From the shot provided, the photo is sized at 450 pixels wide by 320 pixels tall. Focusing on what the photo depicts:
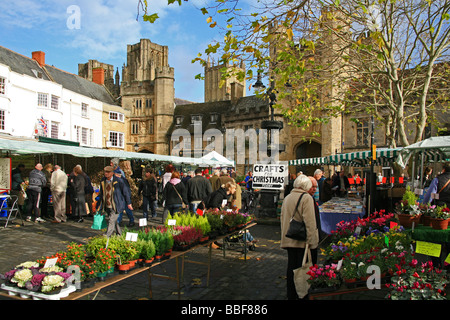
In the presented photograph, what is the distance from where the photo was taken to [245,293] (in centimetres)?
502

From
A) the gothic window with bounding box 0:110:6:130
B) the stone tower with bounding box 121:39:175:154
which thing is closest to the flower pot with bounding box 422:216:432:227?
the gothic window with bounding box 0:110:6:130

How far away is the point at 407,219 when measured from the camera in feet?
17.4

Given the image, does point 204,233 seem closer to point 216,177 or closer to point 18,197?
point 216,177

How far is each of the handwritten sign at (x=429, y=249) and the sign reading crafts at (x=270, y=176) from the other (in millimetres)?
7205

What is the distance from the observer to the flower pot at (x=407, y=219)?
17.3 feet

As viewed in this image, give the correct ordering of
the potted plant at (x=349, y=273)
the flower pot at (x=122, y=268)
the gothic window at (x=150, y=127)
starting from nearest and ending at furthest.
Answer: the potted plant at (x=349, y=273)
the flower pot at (x=122, y=268)
the gothic window at (x=150, y=127)

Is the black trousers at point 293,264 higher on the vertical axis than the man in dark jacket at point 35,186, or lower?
lower

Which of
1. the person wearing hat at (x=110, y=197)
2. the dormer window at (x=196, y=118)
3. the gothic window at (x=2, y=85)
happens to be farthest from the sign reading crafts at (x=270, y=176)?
the dormer window at (x=196, y=118)

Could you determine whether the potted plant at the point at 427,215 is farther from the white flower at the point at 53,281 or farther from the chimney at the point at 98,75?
the chimney at the point at 98,75

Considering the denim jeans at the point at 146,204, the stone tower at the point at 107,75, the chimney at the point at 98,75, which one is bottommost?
the denim jeans at the point at 146,204

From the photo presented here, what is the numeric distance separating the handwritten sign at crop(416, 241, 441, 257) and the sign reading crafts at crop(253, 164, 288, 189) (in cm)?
720
